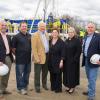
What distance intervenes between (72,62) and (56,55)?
1.41 feet

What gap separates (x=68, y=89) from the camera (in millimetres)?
9070

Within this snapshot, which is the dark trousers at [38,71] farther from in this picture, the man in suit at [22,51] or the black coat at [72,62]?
the black coat at [72,62]

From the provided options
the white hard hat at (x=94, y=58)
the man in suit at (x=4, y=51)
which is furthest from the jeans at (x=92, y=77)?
the man in suit at (x=4, y=51)

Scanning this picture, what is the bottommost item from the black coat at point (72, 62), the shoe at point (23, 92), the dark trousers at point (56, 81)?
the shoe at point (23, 92)

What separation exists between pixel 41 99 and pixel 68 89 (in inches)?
44.6

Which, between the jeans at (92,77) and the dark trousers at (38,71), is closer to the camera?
the jeans at (92,77)

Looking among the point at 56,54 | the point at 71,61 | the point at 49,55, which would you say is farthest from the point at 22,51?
the point at 71,61

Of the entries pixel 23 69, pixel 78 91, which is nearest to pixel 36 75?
pixel 23 69

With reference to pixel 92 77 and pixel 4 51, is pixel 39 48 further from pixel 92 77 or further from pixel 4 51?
pixel 92 77

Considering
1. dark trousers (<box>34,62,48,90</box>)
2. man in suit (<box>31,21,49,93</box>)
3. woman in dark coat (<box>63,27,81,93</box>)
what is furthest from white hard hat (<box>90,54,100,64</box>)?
dark trousers (<box>34,62,48,90</box>)

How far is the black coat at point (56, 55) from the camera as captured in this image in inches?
344

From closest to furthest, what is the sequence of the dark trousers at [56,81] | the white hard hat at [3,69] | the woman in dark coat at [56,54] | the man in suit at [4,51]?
the white hard hat at [3,69] → the man in suit at [4,51] → the woman in dark coat at [56,54] → the dark trousers at [56,81]

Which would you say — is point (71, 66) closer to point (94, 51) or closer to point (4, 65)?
point (94, 51)

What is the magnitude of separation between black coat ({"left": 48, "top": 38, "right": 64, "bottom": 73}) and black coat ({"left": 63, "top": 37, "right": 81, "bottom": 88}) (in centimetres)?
13
